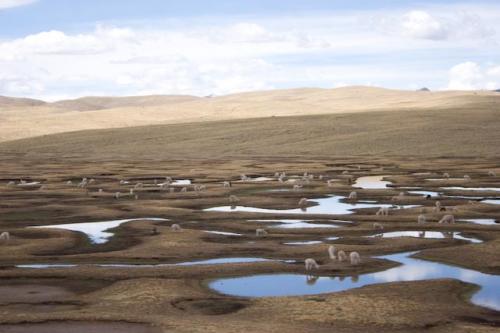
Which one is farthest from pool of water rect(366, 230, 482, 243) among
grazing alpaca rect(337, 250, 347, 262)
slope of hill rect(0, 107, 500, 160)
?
slope of hill rect(0, 107, 500, 160)

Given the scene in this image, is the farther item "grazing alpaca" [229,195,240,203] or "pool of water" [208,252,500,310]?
"grazing alpaca" [229,195,240,203]

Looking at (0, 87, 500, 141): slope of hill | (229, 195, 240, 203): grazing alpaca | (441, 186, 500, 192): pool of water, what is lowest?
(441, 186, 500, 192): pool of water

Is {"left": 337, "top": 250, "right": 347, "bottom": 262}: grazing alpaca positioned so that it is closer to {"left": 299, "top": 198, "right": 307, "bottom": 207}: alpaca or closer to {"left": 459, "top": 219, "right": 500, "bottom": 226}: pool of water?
{"left": 459, "top": 219, "right": 500, "bottom": 226}: pool of water

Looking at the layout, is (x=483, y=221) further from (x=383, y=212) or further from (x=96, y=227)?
(x=96, y=227)

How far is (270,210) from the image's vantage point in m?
42.2

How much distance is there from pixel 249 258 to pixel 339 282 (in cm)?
470

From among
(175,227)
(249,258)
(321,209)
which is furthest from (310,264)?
(321,209)

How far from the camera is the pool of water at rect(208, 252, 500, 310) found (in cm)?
2281

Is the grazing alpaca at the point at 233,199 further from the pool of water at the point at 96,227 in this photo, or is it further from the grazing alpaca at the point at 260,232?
the grazing alpaca at the point at 260,232

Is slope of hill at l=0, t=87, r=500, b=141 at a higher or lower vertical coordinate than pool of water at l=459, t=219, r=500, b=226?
higher

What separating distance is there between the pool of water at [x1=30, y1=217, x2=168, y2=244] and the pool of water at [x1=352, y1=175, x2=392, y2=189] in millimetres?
19286

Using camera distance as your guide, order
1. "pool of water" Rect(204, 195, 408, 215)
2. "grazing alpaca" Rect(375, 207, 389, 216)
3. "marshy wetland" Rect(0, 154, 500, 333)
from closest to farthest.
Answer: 1. "marshy wetland" Rect(0, 154, 500, 333)
2. "grazing alpaca" Rect(375, 207, 389, 216)
3. "pool of water" Rect(204, 195, 408, 215)

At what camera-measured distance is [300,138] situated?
108438 mm

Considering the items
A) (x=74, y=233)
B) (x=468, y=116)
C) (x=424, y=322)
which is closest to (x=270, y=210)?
(x=74, y=233)
